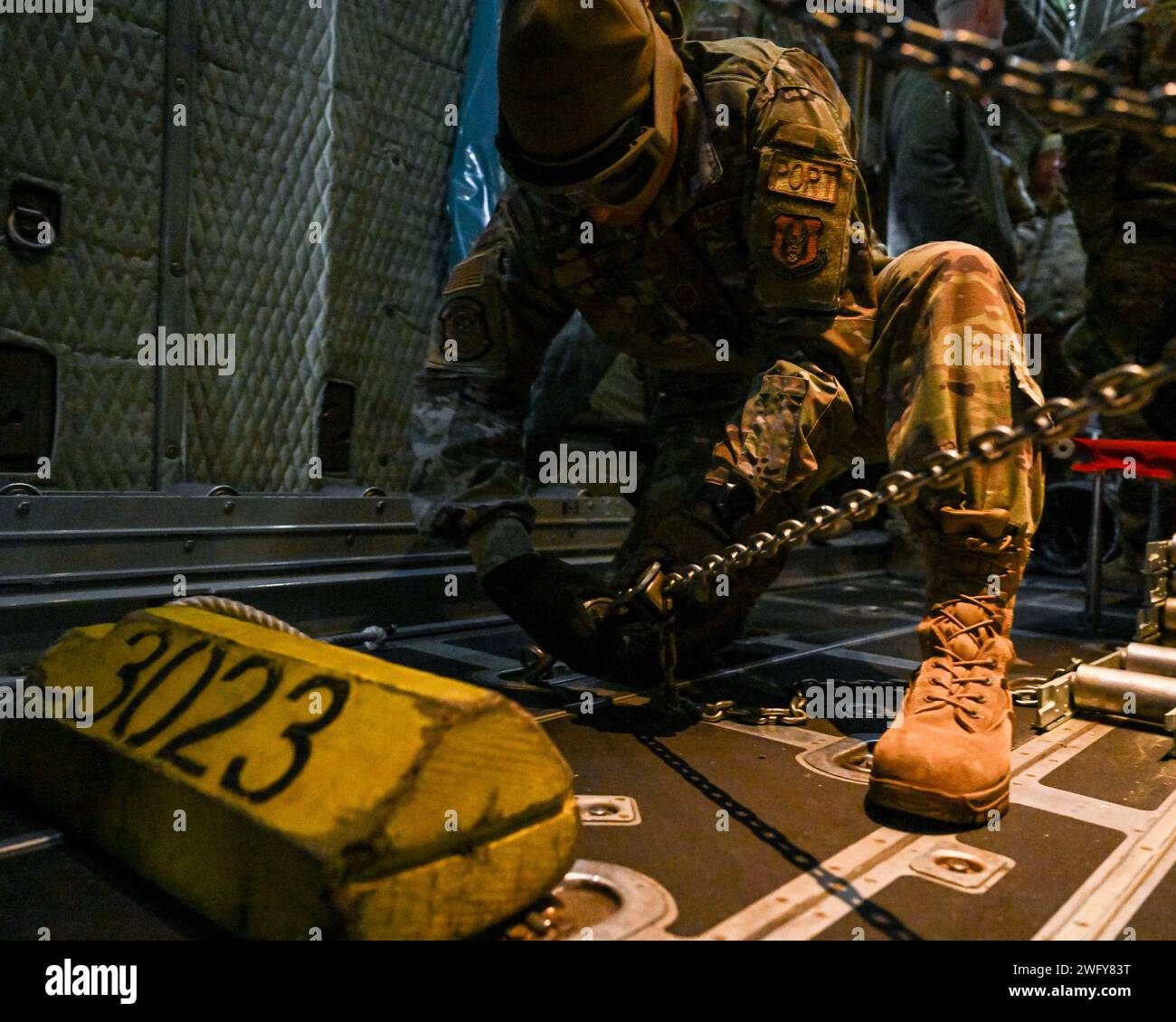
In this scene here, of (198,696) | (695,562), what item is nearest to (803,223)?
(695,562)

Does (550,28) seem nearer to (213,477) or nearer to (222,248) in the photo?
→ (222,248)

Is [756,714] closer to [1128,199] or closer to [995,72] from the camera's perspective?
[995,72]

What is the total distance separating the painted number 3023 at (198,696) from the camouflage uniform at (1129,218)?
133 inches

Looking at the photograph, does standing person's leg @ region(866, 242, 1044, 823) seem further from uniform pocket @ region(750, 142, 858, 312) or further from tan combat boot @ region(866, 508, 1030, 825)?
uniform pocket @ region(750, 142, 858, 312)

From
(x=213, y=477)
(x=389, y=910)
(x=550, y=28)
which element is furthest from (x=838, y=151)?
(x=213, y=477)

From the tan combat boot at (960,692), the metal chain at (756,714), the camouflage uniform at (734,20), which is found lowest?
the metal chain at (756,714)

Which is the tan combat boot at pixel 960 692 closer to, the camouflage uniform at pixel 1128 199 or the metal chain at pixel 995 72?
the metal chain at pixel 995 72

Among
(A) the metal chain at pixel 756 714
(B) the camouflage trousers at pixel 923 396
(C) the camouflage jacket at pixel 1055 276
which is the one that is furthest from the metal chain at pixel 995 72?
(C) the camouflage jacket at pixel 1055 276

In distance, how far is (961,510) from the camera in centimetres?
132

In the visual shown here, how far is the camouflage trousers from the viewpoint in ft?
4.41

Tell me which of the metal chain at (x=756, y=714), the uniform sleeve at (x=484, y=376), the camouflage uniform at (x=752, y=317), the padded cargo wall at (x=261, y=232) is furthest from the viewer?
the padded cargo wall at (x=261, y=232)

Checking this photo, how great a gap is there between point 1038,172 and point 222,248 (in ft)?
17.6

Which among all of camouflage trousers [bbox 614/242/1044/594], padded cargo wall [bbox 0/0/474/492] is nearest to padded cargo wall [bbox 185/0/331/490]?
padded cargo wall [bbox 0/0/474/492]

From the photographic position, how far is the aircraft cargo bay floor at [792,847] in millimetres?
859
